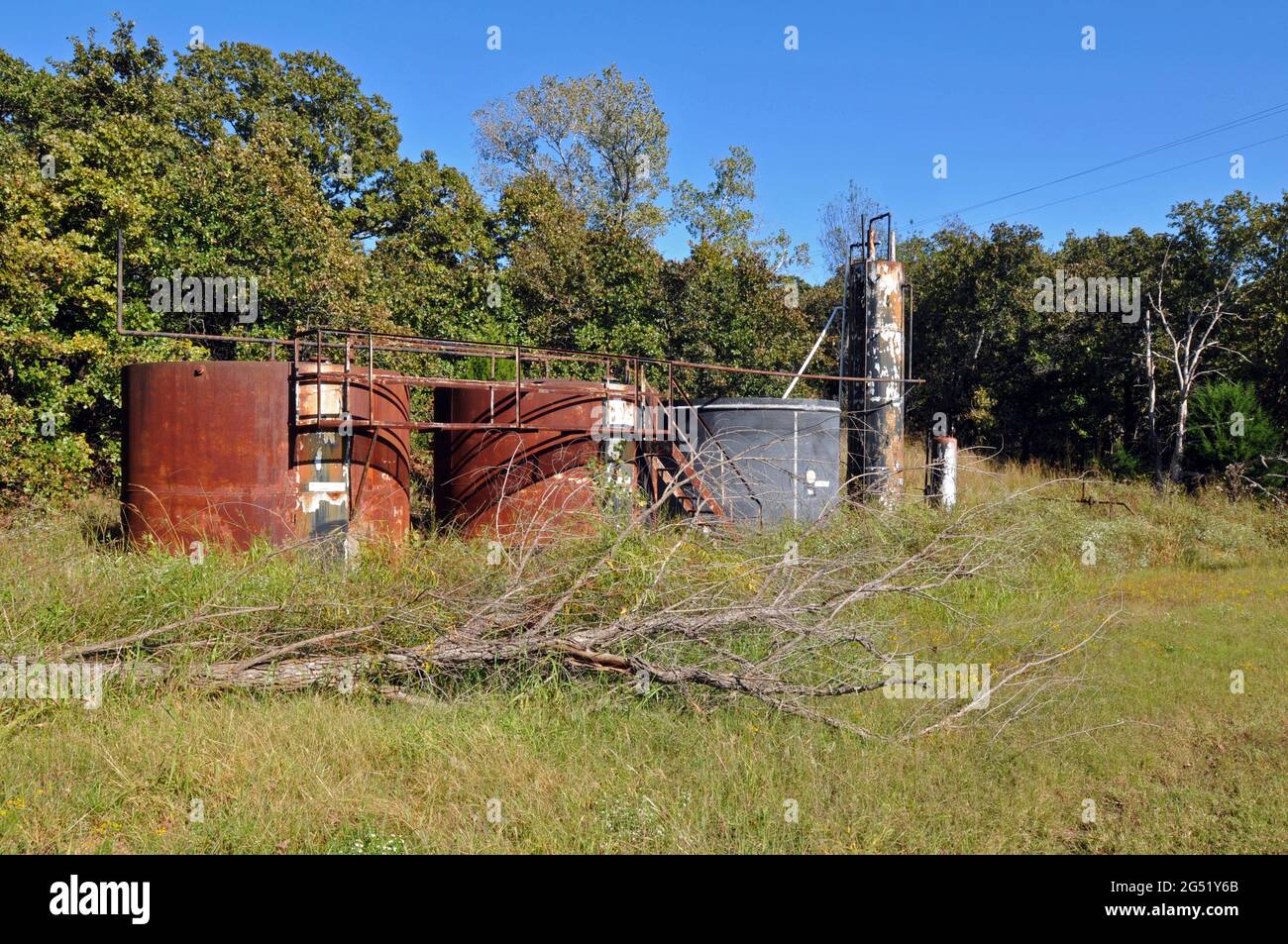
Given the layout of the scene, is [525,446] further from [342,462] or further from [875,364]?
[875,364]

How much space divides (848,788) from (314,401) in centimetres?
625

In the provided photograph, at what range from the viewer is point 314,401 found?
870cm

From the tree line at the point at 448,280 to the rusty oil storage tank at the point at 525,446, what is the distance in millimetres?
5519

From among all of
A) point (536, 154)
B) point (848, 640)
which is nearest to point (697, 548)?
point (848, 640)

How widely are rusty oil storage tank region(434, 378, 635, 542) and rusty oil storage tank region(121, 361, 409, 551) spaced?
4.59 ft

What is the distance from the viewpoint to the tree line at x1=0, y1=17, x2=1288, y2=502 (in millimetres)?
13266

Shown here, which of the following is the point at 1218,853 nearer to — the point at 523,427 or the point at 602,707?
the point at 602,707

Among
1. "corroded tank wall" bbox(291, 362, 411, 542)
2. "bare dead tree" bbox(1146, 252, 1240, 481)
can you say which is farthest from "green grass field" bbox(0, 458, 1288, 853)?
"bare dead tree" bbox(1146, 252, 1240, 481)

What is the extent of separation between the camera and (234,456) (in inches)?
333
